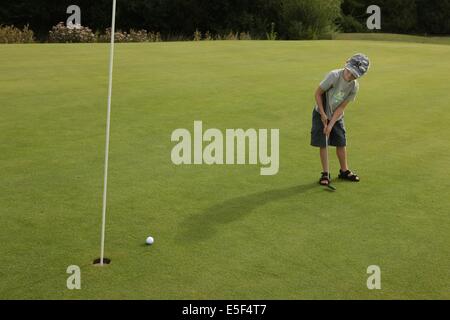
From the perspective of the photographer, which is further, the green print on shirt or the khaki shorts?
the khaki shorts

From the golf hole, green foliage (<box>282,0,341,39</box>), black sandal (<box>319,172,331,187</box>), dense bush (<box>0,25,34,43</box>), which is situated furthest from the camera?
green foliage (<box>282,0,341,39</box>)

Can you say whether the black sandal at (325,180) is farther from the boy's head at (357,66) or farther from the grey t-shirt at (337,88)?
the boy's head at (357,66)

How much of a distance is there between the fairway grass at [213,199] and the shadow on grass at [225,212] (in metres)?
0.03

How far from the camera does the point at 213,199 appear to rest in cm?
792

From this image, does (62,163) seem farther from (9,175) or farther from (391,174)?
(391,174)

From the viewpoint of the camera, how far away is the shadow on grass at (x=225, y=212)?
6.78 metres

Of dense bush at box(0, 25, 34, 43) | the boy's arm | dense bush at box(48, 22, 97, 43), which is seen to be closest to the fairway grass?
the boy's arm

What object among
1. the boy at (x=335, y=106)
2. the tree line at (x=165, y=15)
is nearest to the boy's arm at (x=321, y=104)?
the boy at (x=335, y=106)

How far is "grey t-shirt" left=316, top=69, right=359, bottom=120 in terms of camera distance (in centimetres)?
833

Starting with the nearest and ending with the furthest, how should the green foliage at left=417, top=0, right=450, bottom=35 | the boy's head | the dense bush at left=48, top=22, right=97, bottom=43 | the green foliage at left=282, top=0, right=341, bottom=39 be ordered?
1. the boy's head
2. the dense bush at left=48, top=22, right=97, bottom=43
3. the green foliage at left=282, top=0, right=341, bottom=39
4. the green foliage at left=417, top=0, right=450, bottom=35

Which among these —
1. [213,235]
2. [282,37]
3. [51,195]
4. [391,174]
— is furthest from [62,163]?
[282,37]

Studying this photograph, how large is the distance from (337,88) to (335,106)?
0.27 meters

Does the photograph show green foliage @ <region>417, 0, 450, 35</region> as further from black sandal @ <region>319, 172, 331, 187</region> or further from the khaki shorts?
black sandal @ <region>319, 172, 331, 187</region>

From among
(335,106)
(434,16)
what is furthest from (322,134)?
(434,16)
